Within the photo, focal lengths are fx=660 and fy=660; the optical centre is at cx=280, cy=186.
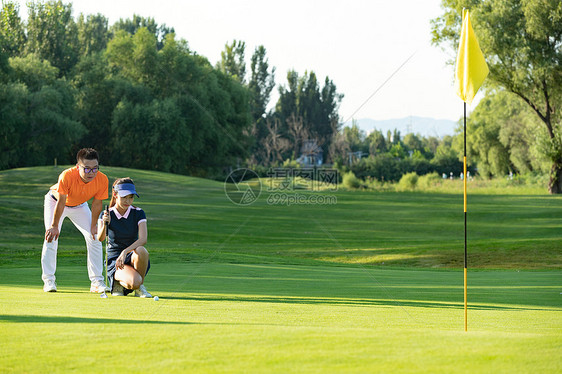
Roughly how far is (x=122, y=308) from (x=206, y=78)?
60.5 m

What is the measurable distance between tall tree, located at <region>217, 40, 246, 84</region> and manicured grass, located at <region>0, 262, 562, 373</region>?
78.3 metres

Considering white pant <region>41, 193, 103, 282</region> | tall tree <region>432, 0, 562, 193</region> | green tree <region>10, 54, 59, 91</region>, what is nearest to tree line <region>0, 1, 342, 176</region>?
green tree <region>10, 54, 59, 91</region>

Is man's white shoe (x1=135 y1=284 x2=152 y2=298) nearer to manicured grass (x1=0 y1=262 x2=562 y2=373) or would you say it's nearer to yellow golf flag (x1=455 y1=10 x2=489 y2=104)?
manicured grass (x1=0 y1=262 x2=562 y2=373)

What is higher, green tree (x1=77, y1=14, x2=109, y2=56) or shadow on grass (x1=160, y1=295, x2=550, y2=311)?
green tree (x1=77, y1=14, x2=109, y2=56)

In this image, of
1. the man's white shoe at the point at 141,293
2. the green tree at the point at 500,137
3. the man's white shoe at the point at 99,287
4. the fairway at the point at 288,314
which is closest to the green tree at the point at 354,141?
the green tree at the point at 500,137

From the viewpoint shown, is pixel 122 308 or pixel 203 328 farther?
pixel 122 308

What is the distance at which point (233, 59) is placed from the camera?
290ft

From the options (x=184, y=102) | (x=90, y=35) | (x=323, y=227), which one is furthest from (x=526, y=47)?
(x=90, y=35)

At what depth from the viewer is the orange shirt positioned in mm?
9359

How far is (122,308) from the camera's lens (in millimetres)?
7254

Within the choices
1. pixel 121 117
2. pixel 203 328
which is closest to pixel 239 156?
pixel 121 117

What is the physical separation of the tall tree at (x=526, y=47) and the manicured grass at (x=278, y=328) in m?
31.5

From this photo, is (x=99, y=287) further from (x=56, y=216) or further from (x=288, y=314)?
(x=288, y=314)

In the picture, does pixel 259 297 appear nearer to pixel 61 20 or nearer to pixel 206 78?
pixel 206 78
